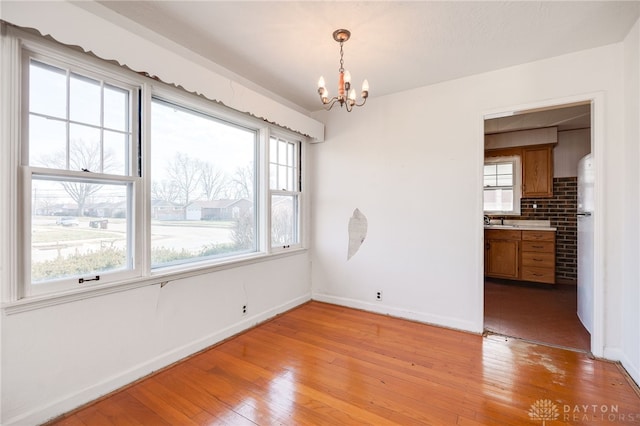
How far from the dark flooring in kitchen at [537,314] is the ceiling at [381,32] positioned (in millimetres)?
2715

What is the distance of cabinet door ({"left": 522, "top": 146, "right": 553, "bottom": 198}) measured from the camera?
4887mm

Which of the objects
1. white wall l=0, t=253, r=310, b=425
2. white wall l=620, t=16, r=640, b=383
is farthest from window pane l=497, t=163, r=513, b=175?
white wall l=0, t=253, r=310, b=425

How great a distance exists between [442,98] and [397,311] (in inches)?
99.5

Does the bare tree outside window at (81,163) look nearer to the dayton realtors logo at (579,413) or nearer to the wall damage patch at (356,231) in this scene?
the wall damage patch at (356,231)

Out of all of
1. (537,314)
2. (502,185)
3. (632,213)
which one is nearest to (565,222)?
(502,185)

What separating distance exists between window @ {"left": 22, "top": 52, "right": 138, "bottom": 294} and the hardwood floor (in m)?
0.94

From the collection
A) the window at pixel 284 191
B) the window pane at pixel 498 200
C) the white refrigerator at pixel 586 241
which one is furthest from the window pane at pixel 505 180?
the window at pixel 284 191

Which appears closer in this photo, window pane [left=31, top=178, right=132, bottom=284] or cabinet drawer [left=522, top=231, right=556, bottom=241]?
window pane [left=31, top=178, right=132, bottom=284]

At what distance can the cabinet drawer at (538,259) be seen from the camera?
457 centimetres

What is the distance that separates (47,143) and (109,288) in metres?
1.02

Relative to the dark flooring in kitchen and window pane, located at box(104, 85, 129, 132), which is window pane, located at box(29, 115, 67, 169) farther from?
the dark flooring in kitchen

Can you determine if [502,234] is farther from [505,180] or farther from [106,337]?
[106,337]

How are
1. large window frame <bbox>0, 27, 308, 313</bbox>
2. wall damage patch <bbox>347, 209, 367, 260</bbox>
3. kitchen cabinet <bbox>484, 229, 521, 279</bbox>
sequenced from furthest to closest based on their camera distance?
kitchen cabinet <bbox>484, 229, 521, 279</bbox> < wall damage patch <bbox>347, 209, 367, 260</bbox> < large window frame <bbox>0, 27, 308, 313</bbox>

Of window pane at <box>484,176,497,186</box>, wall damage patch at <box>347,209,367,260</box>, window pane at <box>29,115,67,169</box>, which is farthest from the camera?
window pane at <box>484,176,497,186</box>
